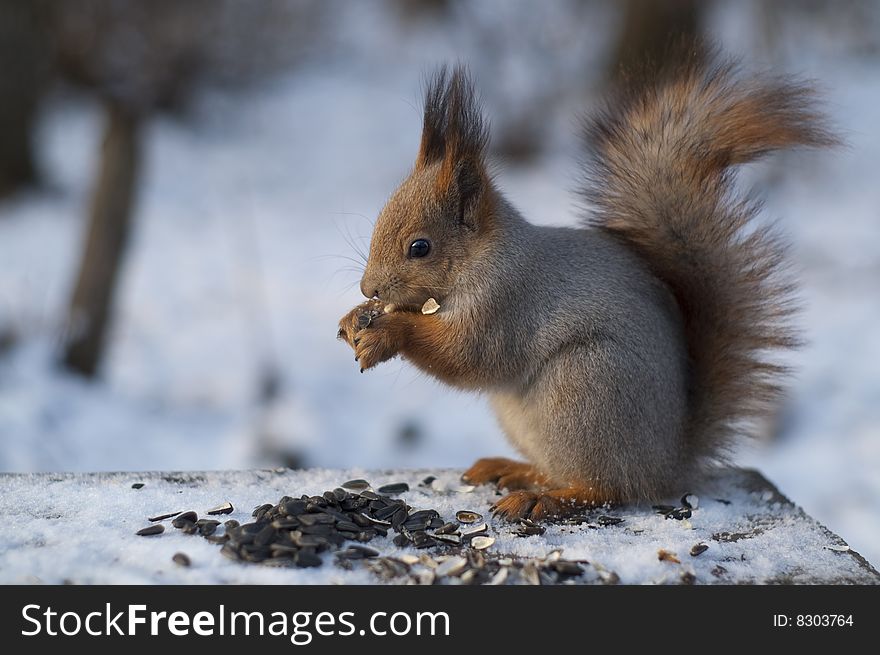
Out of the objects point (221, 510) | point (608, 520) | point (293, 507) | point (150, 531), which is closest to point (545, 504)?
point (608, 520)

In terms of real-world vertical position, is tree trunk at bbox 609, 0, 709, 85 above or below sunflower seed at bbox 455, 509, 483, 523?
above

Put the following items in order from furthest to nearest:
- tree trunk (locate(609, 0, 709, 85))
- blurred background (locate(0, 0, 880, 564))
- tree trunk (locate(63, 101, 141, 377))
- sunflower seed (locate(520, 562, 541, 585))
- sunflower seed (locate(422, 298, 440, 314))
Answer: tree trunk (locate(609, 0, 709, 85)) < tree trunk (locate(63, 101, 141, 377)) < blurred background (locate(0, 0, 880, 564)) < sunflower seed (locate(422, 298, 440, 314)) < sunflower seed (locate(520, 562, 541, 585))

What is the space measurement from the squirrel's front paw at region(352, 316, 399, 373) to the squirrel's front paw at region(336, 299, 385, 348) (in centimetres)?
1

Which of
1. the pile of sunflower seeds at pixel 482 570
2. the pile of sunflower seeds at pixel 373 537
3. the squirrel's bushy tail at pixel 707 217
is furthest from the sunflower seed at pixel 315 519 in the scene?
the squirrel's bushy tail at pixel 707 217

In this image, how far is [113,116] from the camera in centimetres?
436

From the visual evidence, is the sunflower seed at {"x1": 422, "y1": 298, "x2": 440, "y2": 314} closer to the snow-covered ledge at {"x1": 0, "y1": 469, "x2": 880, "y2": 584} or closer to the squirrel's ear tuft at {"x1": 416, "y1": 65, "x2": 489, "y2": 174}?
the squirrel's ear tuft at {"x1": 416, "y1": 65, "x2": 489, "y2": 174}

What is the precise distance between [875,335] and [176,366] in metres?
3.32

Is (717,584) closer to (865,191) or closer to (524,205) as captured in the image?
(524,205)

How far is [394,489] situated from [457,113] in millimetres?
737

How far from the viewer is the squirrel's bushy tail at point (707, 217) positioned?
1.74 m

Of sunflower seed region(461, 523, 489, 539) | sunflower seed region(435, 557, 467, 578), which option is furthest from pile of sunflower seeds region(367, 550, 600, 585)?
sunflower seed region(461, 523, 489, 539)

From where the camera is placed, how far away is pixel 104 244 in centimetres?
425

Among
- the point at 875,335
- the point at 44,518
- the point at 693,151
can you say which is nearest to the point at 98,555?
the point at 44,518

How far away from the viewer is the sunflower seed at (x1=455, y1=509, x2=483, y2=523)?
66.4 inches
